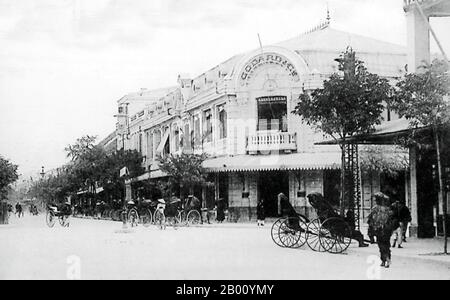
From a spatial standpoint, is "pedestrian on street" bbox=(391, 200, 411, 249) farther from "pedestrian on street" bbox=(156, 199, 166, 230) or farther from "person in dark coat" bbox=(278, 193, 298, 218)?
"pedestrian on street" bbox=(156, 199, 166, 230)

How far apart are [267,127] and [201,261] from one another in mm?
15706

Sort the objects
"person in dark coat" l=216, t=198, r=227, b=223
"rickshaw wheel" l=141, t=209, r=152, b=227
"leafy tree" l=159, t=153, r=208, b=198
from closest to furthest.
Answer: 1. "rickshaw wheel" l=141, t=209, r=152, b=227
2. "person in dark coat" l=216, t=198, r=227, b=223
3. "leafy tree" l=159, t=153, r=208, b=198

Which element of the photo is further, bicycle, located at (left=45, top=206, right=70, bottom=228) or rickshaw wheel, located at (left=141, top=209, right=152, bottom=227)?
bicycle, located at (left=45, top=206, right=70, bottom=228)

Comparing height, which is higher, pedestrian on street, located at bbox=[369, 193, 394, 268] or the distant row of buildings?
the distant row of buildings

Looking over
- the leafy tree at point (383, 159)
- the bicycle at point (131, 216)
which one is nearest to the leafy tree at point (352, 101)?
the leafy tree at point (383, 159)

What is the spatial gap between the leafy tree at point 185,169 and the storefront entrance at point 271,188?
2491 millimetres

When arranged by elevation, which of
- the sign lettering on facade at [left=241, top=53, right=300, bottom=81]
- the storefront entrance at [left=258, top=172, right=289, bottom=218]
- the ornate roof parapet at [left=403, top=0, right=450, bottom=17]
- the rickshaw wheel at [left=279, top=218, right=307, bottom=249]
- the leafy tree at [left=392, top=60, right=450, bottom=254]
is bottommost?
the rickshaw wheel at [left=279, top=218, right=307, bottom=249]

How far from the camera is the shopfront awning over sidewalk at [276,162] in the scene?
26.1 metres

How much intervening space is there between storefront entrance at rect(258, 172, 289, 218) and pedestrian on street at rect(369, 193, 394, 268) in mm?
14220

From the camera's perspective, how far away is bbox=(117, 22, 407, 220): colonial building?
1037 inches

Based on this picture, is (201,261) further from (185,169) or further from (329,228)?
(185,169)

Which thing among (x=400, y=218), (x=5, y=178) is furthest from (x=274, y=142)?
(x=400, y=218)

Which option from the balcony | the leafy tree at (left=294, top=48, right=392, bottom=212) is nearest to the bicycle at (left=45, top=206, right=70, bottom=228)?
the balcony
